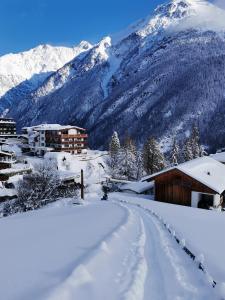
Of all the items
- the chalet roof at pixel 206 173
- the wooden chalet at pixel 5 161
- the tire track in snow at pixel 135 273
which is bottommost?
the tire track in snow at pixel 135 273

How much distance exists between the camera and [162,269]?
1067cm

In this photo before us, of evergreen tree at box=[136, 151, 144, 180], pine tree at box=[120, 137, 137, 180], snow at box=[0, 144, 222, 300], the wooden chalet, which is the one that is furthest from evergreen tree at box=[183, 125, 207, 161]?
snow at box=[0, 144, 222, 300]

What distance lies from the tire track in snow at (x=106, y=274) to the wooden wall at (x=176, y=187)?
30.5m

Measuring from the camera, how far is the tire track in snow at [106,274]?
7.82 metres

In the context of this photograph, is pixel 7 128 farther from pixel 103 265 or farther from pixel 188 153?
pixel 103 265

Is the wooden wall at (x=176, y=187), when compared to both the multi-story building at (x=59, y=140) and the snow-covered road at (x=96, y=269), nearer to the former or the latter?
the snow-covered road at (x=96, y=269)

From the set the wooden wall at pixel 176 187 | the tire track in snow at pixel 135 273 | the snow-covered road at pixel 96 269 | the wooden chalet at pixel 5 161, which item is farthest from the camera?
the wooden chalet at pixel 5 161

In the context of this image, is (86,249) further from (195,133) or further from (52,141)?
(52,141)

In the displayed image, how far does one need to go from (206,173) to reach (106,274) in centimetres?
3874

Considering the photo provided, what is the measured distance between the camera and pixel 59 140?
119312 mm

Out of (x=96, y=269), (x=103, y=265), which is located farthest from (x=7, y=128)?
(x=96, y=269)

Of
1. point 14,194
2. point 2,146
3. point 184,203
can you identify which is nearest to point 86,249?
point 184,203

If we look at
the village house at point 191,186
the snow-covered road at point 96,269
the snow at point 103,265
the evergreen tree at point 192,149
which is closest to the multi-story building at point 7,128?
the evergreen tree at point 192,149

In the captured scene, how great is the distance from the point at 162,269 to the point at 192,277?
0.94m
